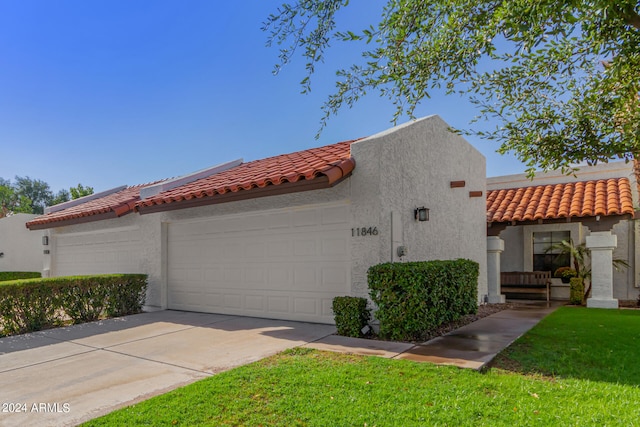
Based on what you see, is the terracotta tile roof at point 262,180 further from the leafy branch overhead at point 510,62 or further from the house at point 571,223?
the house at point 571,223

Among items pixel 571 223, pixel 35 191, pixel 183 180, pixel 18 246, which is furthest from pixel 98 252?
pixel 35 191

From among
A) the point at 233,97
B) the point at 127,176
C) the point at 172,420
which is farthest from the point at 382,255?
the point at 127,176

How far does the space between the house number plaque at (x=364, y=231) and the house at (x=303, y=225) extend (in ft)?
0.10

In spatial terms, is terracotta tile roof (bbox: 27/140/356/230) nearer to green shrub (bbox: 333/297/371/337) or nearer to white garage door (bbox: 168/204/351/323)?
white garage door (bbox: 168/204/351/323)

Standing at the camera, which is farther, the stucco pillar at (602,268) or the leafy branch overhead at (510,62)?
the stucco pillar at (602,268)

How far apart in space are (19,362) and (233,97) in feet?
34.8

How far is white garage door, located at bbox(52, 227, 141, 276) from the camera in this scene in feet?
42.7

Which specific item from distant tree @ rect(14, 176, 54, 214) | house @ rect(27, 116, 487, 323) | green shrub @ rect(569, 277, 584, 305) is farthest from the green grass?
distant tree @ rect(14, 176, 54, 214)

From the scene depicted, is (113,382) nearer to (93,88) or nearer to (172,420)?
(172,420)

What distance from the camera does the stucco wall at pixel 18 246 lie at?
23266 millimetres

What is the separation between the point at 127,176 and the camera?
21.9 meters

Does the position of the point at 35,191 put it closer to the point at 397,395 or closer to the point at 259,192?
the point at 259,192

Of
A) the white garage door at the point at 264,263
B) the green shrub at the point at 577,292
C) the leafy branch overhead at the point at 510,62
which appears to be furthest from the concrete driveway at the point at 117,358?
the green shrub at the point at 577,292

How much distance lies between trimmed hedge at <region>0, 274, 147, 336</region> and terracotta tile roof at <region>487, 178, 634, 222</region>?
12.2m
